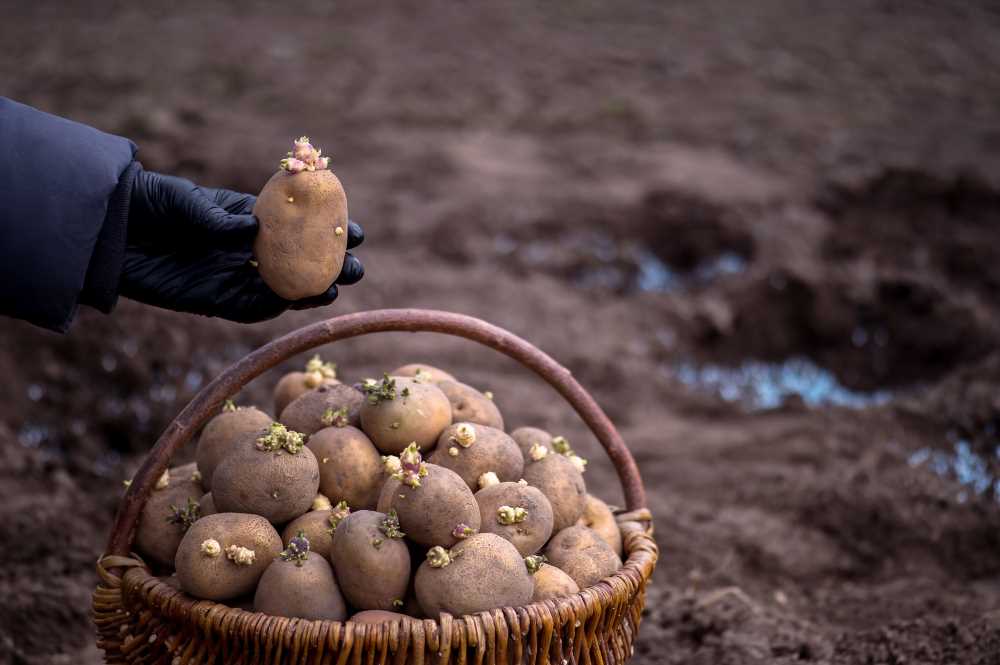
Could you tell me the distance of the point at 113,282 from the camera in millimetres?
2324

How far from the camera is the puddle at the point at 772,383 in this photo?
5.64m

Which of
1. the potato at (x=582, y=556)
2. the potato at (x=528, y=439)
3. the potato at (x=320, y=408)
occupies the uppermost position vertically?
the potato at (x=320, y=408)

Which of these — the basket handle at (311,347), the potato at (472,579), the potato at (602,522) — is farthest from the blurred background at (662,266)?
the potato at (472,579)

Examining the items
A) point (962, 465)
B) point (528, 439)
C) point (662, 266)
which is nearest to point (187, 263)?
point (528, 439)

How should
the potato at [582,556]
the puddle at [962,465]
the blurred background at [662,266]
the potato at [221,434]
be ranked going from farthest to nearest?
1. the puddle at [962,465]
2. the blurred background at [662,266]
3. the potato at [221,434]
4. the potato at [582,556]

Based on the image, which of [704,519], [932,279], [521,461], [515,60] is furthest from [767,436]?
[515,60]

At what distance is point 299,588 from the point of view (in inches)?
80.3

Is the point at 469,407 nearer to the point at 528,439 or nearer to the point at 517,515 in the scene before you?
the point at 528,439

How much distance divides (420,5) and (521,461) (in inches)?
356

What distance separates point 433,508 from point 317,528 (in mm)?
320

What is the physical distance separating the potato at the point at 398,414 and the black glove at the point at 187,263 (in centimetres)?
30

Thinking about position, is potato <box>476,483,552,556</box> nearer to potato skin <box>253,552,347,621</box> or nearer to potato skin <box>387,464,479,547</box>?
potato skin <box>387,464,479,547</box>

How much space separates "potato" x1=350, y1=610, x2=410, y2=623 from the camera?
6.63ft

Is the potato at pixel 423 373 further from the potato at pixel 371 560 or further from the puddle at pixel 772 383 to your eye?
the puddle at pixel 772 383
